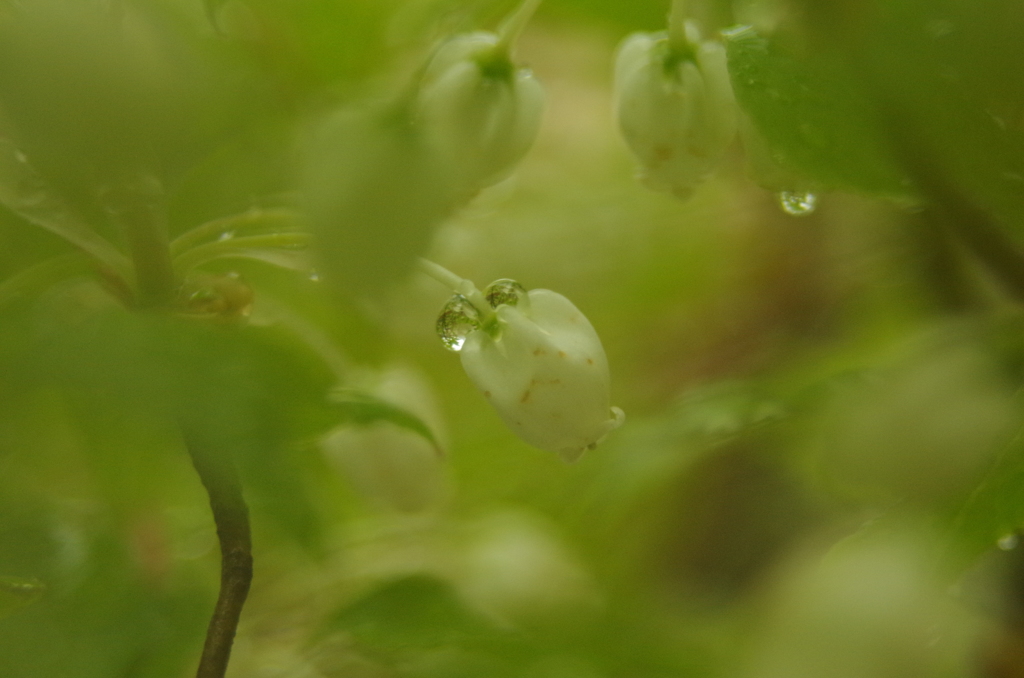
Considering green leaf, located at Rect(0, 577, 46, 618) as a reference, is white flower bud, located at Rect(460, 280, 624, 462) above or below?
above

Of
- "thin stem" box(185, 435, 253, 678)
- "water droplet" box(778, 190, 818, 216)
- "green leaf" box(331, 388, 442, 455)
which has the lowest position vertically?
"thin stem" box(185, 435, 253, 678)

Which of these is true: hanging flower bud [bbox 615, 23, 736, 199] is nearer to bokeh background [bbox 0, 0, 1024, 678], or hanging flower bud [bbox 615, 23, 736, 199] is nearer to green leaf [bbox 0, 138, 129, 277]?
bokeh background [bbox 0, 0, 1024, 678]

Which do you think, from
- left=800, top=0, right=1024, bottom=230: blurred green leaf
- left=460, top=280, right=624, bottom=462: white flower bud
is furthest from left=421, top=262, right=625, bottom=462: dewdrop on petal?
left=800, top=0, right=1024, bottom=230: blurred green leaf

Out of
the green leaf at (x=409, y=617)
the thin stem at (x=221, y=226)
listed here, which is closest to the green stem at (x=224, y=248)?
the thin stem at (x=221, y=226)

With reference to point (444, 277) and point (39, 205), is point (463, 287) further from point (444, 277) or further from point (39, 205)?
point (39, 205)

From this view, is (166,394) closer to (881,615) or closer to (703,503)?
(881,615)

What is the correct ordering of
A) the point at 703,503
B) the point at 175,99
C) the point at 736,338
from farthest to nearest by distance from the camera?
the point at 736,338
the point at 703,503
the point at 175,99

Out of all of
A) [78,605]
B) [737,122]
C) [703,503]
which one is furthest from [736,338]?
[78,605]

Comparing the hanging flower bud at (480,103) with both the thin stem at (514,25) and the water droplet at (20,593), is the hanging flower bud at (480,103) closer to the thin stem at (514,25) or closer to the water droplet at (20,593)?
the thin stem at (514,25)
